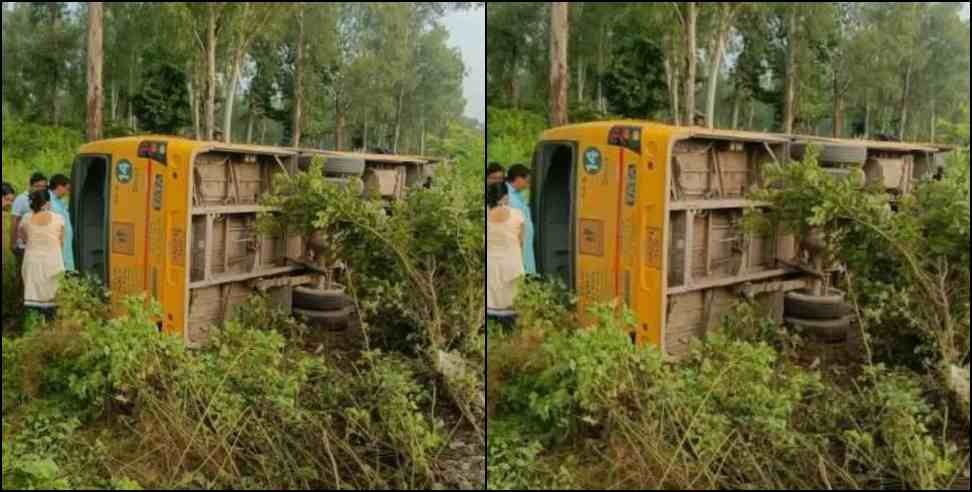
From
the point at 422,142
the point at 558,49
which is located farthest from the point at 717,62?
the point at 422,142

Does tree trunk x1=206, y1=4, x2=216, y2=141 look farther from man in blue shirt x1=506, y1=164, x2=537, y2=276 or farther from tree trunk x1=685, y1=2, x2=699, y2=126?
tree trunk x1=685, y1=2, x2=699, y2=126

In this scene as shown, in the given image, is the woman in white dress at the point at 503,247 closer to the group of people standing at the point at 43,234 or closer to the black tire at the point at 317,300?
the black tire at the point at 317,300

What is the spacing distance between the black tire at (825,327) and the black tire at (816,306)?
0.02m

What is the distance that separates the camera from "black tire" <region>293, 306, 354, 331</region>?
349 centimetres

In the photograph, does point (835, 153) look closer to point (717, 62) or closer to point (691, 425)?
point (717, 62)

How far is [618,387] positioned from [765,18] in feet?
4.42

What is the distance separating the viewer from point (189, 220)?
327 cm

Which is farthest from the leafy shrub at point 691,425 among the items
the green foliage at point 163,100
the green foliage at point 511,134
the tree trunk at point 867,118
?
the green foliage at point 163,100

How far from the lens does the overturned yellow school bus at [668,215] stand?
3234 millimetres

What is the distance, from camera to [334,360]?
11.6ft

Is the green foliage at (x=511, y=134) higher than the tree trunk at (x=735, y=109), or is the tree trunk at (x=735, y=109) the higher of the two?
the tree trunk at (x=735, y=109)

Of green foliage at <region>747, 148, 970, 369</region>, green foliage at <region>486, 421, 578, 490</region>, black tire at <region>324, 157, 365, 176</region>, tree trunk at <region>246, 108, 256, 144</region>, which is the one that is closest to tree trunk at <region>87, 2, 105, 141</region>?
tree trunk at <region>246, 108, 256, 144</region>

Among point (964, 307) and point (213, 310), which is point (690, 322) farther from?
point (213, 310)

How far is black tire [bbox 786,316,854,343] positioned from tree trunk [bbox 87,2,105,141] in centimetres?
274
